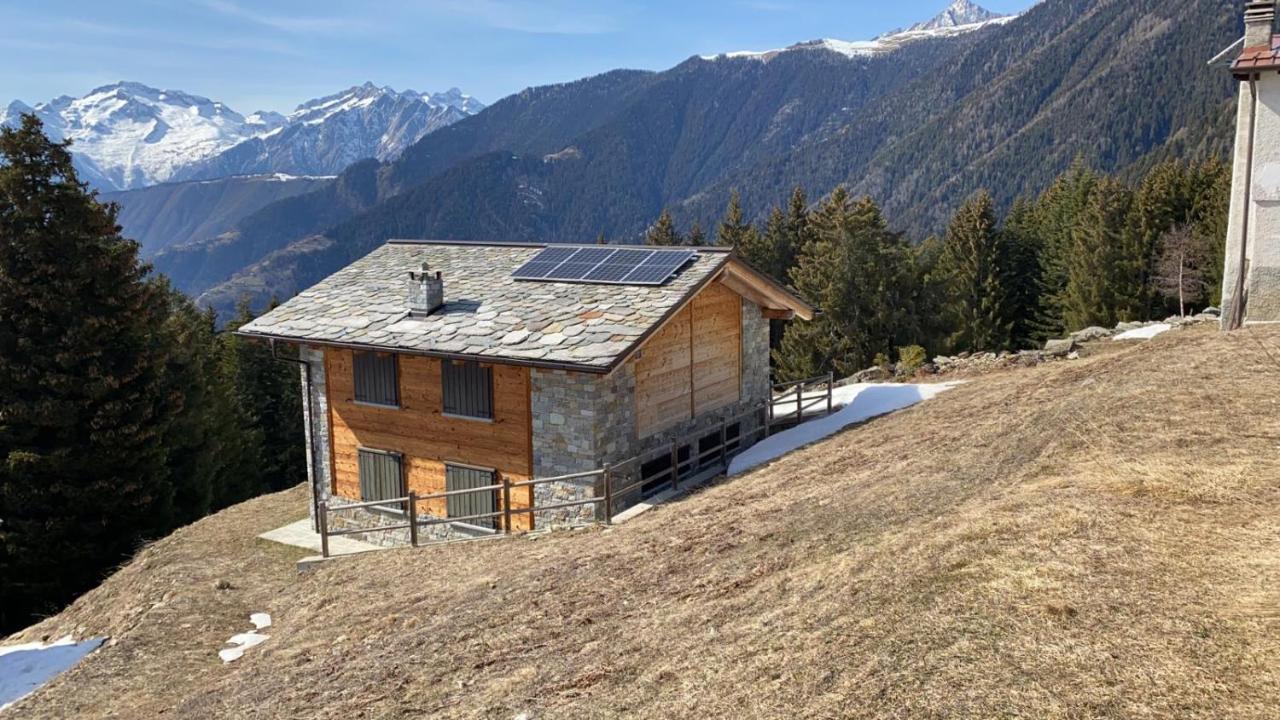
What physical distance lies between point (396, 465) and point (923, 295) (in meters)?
31.8

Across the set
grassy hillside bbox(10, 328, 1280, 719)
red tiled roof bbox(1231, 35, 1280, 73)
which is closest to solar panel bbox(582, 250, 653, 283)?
grassy hillside bbox(10, 328, 1280, 719)

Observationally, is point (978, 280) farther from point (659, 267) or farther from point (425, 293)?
point (425, 293)

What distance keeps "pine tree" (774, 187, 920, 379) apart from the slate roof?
79.1 ft

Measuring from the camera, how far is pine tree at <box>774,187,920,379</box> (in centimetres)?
4353

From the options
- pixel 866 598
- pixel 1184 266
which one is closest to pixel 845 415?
pixel 866 598

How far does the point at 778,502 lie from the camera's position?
1382cm

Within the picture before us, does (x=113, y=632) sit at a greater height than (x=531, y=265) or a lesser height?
lesser

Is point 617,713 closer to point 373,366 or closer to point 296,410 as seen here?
point 373,366

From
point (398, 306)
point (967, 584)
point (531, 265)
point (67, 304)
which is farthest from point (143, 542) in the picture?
point (967, 584)

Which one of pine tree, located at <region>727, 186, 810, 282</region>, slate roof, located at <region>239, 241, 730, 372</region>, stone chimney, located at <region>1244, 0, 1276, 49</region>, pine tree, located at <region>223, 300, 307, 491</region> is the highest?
stone chimney, located at <region>1244, 0, 1276, 49</region>

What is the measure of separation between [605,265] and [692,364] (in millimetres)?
2973

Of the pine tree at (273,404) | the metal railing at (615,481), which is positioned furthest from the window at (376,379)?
the pine tree at (273,404)

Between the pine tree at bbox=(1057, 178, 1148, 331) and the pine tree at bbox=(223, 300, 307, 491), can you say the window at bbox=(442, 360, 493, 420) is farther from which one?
the pine tree at bbox=(1057, 178, 1148, 331)

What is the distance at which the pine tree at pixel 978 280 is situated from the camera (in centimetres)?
5106
